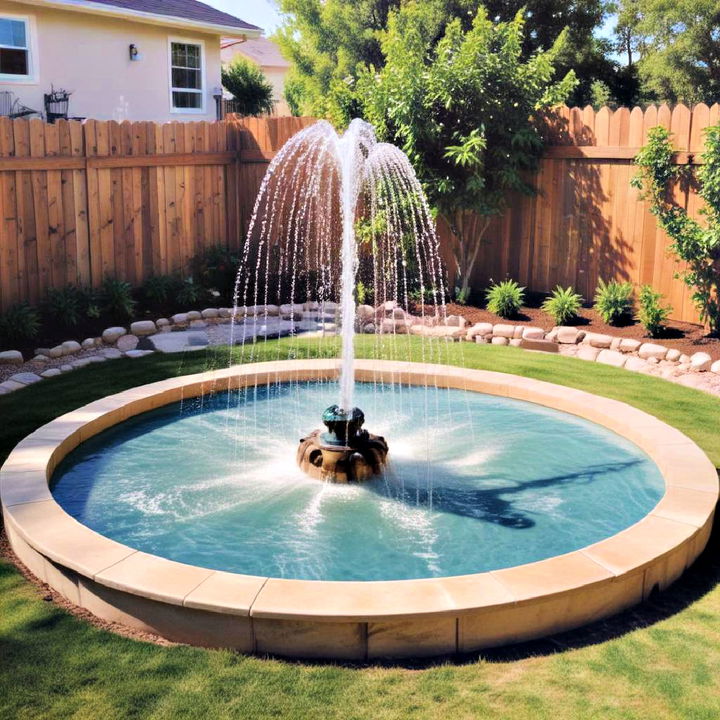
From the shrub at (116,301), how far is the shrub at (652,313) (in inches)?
242

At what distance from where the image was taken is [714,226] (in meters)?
9.88

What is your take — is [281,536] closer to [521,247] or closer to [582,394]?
[582,394]

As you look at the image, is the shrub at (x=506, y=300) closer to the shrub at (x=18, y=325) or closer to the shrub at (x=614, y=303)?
the shrub at (x=614, y=303)

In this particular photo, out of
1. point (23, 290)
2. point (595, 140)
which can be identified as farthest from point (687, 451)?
point (23, 290)

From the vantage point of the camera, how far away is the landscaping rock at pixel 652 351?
9750 millimetres

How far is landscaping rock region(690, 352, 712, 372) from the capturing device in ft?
30.7

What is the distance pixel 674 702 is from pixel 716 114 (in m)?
7.73

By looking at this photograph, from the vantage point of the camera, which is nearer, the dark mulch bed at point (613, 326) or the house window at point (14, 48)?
the dark mulch bed at point (613, 326)

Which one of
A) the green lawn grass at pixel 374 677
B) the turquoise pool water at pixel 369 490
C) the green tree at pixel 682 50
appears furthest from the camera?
the green tree at pixel 682 50

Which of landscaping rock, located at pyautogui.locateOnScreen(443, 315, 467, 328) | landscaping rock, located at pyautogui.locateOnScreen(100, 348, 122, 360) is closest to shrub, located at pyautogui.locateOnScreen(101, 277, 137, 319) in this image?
landscaping rock, located at pyautogui.locateOnScreen(100, 348, 122, 360)

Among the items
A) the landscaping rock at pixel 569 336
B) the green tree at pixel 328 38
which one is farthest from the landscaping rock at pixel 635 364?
the green tree at pixel 328 38

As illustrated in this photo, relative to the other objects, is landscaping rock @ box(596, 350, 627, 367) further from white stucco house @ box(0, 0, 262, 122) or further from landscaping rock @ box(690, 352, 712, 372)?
white stucco house @ box(0, 0, 262, 122)

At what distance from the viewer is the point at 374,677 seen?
4.20 metres

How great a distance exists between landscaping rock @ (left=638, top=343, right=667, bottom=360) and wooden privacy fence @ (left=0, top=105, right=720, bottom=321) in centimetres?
107
